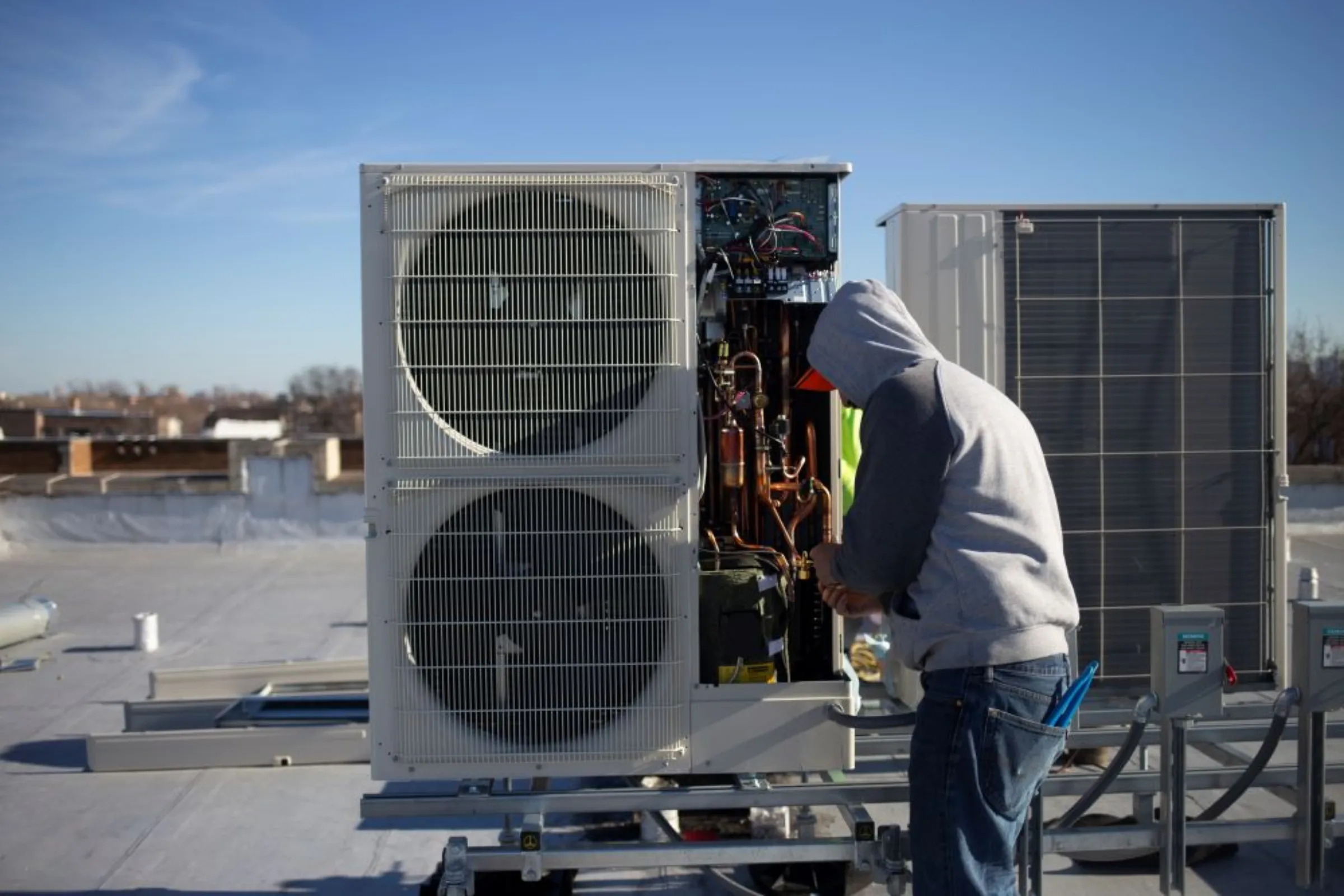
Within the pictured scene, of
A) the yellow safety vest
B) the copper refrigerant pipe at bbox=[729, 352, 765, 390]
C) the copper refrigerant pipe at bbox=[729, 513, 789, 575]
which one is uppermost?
the copper refrigerant pipe at bbox=[729, 352, 765, 390]

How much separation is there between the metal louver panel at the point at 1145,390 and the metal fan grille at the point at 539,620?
6.55 ft

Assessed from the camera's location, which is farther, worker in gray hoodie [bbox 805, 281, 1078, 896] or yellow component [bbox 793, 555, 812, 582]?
yellow component [bbox 793, 555, 812, 582]

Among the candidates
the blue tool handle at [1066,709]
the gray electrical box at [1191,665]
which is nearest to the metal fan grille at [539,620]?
the blue tool handle at [1066,709]

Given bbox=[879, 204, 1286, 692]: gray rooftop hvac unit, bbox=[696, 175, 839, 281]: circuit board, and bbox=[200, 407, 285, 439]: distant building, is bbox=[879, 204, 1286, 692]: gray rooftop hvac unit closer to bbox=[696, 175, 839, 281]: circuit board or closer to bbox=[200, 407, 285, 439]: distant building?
bbox=[696, 175, 839, 281]: circuit board

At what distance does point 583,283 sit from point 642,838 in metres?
2.74

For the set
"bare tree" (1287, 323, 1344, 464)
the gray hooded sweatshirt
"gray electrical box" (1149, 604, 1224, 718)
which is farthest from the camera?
"bare tree" (1287, 323, 1344, 464)

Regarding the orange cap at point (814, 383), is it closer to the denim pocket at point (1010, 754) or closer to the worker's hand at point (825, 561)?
the worker's hand at point (825, 561)

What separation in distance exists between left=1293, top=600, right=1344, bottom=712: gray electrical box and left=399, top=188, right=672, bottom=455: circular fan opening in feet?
7.51

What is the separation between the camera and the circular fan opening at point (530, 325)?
291cm

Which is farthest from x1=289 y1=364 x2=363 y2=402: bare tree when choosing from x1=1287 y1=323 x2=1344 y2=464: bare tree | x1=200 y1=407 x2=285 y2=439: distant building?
x1=1287 y1=323 x2=1344 y2=464: bare tree

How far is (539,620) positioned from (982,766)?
1261mm

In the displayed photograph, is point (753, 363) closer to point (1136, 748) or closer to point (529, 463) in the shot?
point (529, 463)

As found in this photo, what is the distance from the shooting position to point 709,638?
9.94 feet

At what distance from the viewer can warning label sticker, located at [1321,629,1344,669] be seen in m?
3.32
